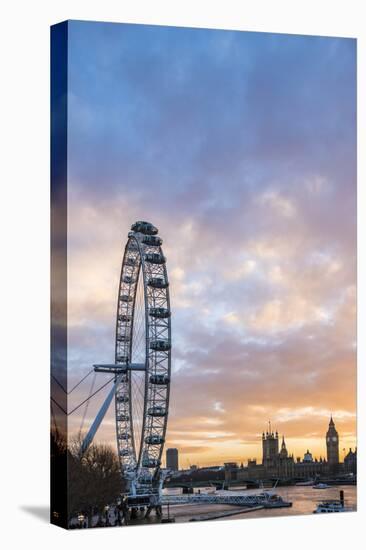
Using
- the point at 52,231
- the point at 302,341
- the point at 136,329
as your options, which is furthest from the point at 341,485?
the point at 52,231

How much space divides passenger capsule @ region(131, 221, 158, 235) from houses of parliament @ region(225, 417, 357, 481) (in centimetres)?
398

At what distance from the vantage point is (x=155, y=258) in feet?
98.3

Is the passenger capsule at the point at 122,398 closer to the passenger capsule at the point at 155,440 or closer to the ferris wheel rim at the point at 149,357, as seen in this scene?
the ferris wheel rim at the point at 149,357

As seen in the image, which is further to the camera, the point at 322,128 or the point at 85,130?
the point at 322,128

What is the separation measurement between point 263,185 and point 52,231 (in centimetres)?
366

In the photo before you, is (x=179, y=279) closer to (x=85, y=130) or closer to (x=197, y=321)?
(x=197, y=321)

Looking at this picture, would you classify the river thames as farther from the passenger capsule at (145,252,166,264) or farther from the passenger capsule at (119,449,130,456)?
the passenger capsule at (145,252,166,264)

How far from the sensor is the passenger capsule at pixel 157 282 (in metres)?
30.1

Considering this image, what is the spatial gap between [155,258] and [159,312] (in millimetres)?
906

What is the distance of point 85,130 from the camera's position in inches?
1120

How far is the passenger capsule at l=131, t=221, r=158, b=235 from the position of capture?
29094mm

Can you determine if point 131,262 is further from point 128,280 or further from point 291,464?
point 291,464

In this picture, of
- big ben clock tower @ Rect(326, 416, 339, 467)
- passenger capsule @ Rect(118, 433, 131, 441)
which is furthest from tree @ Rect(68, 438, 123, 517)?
big ben clock tower @ Rect(326, 416, 339, 467)

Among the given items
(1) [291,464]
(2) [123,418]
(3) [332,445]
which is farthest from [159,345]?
(3) [332,445]
